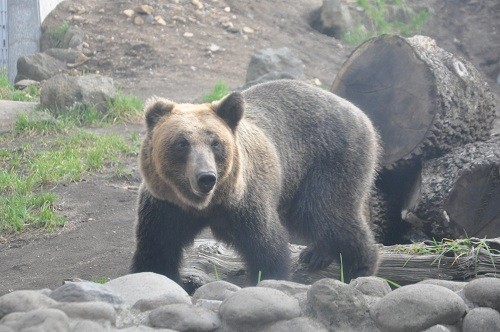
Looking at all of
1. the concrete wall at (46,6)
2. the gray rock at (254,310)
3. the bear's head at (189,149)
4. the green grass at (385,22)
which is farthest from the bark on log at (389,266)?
the green grass at (385,22)

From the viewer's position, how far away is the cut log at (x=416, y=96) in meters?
6.75

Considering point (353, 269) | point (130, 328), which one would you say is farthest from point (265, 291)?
point (353, 269)

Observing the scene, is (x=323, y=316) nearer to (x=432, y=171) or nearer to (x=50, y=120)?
(x=432, y=171)

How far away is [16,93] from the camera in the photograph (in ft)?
32.7

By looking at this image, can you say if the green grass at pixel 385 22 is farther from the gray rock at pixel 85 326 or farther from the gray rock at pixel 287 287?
the gray rock at pixel 85 326

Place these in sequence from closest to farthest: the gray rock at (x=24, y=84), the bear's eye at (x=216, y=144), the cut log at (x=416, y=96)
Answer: the bear's eye at (x=216, y=144), the cut log at (x=416, y=96), the gray rock at (x=24, y=84)

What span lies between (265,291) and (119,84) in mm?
7433

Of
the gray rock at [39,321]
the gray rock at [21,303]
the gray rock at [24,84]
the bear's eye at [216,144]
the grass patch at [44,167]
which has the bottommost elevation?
the gray rock at [24,84]

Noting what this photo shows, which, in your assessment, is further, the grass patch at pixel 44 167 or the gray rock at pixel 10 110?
the gray rock at pixel 10 110

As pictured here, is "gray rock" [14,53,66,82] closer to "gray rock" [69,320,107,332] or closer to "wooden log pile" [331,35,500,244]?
"wooden log pile" [331,35,500,244]

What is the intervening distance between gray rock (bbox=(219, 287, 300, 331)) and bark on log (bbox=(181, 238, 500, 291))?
→ 61.5 inches

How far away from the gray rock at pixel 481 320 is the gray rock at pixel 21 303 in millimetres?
1635

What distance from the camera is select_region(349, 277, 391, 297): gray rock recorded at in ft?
12.1

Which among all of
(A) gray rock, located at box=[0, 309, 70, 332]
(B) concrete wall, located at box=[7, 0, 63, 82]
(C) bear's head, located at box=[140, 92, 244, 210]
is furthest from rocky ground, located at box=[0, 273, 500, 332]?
(B) concrete wall, located at box=[7, 0, 63, 82]
